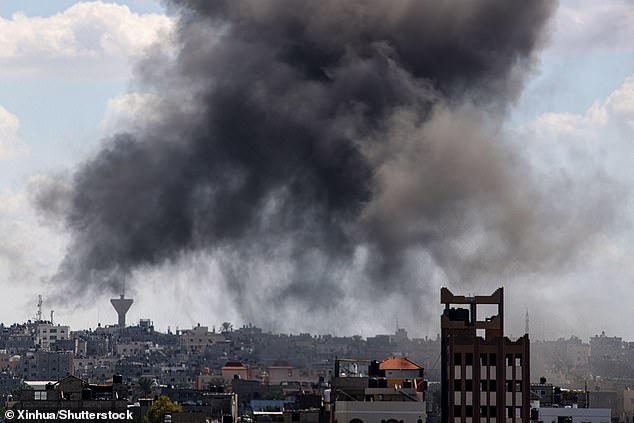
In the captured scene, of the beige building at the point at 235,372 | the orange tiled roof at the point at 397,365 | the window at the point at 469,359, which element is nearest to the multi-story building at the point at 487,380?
the window at the point at 469,359

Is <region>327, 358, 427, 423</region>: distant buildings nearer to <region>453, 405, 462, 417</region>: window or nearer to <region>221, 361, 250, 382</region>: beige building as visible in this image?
<region>453, 405, 462, 417</region>: window

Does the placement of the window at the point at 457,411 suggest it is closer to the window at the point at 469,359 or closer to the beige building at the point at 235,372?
the window at the point at 469,359

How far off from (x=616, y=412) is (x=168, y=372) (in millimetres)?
75401

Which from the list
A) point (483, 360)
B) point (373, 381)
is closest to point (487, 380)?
point (483, 360)

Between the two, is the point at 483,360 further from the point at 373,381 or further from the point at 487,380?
the point at 373,381

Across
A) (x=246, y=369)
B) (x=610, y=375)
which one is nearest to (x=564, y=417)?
(x=246, y=369)

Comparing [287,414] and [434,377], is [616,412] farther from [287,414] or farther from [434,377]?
[287,414]

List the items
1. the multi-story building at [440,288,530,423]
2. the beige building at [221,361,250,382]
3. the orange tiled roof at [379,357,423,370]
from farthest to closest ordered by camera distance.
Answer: the beige building at [221,361,250,382]
the orange tiled roof at [379,357,423,370]
the multi-story building at [440,288,530,423]

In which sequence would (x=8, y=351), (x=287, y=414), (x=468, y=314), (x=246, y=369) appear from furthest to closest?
1. (x=8, y=351)
2. (x=246, y=369)
3. (x=287, y=414)
4. (x=468, y=314)

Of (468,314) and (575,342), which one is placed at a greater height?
(575,342)

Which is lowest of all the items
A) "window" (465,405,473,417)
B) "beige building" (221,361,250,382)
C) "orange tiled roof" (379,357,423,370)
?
"window" (465,405,473,417)

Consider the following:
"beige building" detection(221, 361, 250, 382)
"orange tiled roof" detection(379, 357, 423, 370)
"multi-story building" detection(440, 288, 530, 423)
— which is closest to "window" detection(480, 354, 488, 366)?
"multi-story building" detection(440, 288, 530, 423)

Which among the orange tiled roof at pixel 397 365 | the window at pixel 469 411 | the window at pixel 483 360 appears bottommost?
the window at pixel 469 411

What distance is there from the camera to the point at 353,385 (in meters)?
54.8
